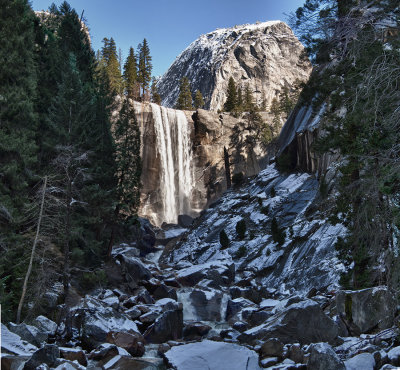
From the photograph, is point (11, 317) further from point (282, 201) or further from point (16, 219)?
point (282, 201)

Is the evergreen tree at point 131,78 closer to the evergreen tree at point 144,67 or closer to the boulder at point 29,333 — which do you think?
the evergreen tree at point 144,67

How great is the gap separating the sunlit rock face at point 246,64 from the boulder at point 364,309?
81.9 metres

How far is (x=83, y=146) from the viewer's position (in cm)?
2428

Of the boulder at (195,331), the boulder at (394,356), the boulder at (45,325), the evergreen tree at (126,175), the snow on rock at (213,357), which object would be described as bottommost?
the boulder at (195,331)

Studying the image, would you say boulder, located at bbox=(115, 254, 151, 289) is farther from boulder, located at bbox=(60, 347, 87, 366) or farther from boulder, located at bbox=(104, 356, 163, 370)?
boulder, located at bbox=(104, 356, 163, 370)

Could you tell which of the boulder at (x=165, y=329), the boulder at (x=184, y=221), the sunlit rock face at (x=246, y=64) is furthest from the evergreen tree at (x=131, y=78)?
the boulder at (x=165, y=329)

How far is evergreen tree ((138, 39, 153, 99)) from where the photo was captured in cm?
6562

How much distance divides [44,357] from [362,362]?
27.0ft

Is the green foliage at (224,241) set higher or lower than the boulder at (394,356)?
lower

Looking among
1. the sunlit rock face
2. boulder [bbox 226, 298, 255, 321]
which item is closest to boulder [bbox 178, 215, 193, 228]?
boulder [bbox 226, 298, 255, 321]

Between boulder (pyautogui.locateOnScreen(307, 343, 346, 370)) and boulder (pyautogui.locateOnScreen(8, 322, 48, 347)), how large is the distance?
941 cm

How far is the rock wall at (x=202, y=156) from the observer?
54.3 m

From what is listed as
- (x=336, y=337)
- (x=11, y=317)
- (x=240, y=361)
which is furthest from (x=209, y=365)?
(x=11, y=317)

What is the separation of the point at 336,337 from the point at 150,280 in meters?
14.6
